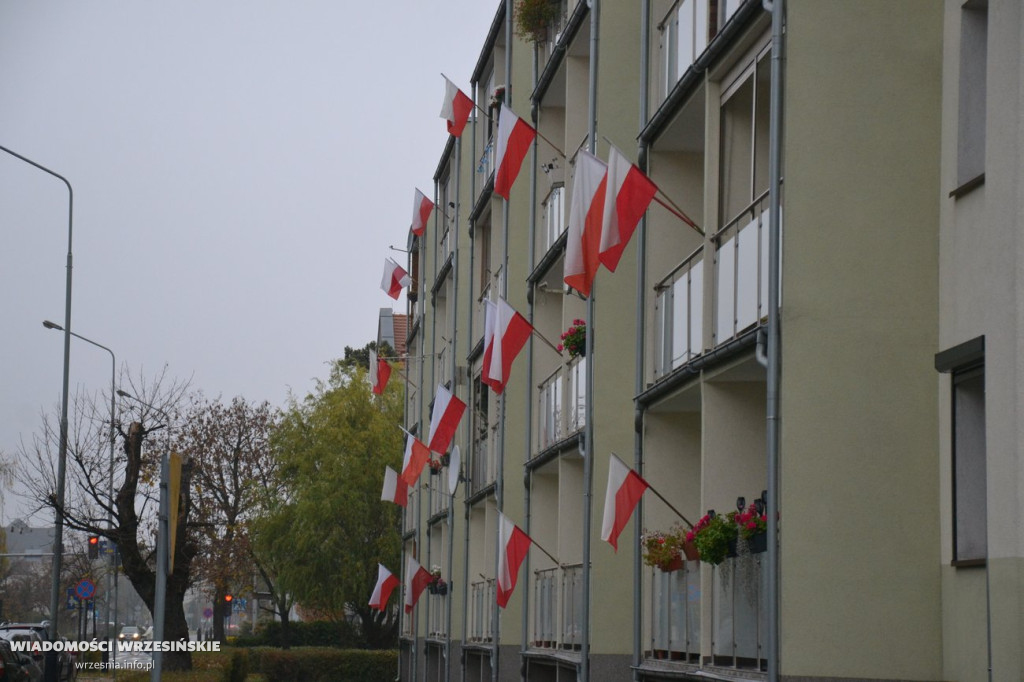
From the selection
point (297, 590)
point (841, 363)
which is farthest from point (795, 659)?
point (297, 590)

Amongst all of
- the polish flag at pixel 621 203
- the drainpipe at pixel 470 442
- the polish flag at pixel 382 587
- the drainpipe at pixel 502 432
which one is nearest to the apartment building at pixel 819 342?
the polish flag at pixel 621 203

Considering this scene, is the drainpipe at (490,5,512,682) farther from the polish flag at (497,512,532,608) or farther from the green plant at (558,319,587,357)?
the green plant at (558,319,587,357)

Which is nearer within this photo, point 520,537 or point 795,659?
point 795,659

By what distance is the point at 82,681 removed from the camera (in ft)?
116

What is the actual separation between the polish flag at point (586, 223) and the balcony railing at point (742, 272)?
129 cm

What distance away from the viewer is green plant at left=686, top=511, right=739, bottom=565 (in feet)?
40.0

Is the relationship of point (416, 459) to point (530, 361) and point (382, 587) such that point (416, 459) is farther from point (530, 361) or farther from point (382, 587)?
point (382, 587)

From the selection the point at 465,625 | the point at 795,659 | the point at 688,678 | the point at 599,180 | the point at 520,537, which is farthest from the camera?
the point at 465,625

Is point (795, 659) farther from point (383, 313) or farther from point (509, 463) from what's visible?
point (383, 313)

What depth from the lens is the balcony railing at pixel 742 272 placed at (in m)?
12.2

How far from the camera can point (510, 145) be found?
62.5ft

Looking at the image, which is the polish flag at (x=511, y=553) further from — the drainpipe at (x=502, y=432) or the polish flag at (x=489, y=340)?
the drainpipe at (x=502, y=432)

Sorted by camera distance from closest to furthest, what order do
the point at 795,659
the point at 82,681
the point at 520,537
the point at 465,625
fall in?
the point at 795,659, the point at 520,537, the point at 465,625, the point at 82,681

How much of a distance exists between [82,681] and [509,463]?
15.9 meters
